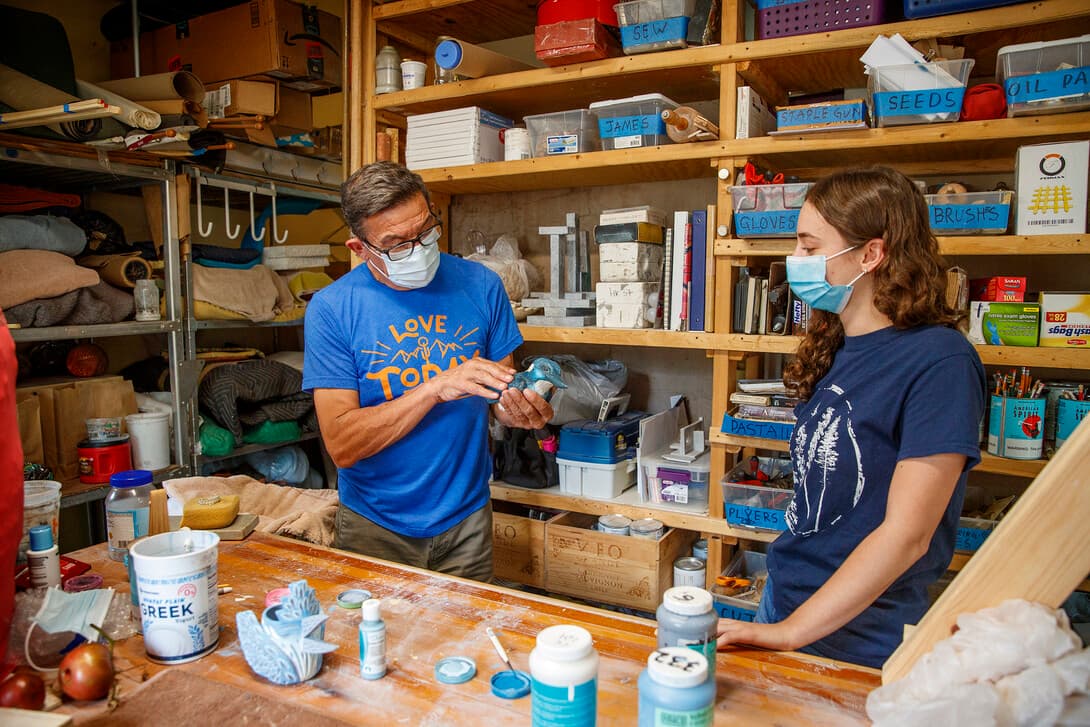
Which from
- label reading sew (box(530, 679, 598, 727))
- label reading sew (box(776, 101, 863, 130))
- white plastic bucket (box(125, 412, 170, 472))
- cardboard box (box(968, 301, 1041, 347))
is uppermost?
label reading sew (box(776, 101, 863, 130))

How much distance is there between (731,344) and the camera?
226cm

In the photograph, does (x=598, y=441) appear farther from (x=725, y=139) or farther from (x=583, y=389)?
(x=725, y=139)

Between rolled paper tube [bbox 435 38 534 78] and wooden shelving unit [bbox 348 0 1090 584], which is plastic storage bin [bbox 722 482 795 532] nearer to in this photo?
wooden shelving unit [bbox 348 0 1090 584]

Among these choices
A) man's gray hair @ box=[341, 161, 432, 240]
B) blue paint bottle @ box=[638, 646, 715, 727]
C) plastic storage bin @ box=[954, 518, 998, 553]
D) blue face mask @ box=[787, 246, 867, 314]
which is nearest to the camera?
blue paint bottle @ box=[638, 646, 715, 727]

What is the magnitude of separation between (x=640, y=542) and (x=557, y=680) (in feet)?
5.29

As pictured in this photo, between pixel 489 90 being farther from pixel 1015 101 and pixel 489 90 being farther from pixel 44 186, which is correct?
pixel 44 186

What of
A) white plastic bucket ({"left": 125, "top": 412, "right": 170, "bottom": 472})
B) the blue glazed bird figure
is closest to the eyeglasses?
the blue glazed bird figure

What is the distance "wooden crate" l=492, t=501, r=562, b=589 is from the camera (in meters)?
2.55

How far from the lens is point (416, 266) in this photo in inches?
70.7

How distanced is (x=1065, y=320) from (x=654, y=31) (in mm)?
1433

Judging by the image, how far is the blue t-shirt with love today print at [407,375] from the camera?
5.91ft

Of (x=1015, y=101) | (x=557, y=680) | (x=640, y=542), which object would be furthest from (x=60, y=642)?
(x=1015, y=101)

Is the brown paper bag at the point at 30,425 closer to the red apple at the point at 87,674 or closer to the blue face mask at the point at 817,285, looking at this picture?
the red apple at the point at 87,674

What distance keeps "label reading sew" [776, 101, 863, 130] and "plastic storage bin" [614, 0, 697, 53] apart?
0.42 meters
